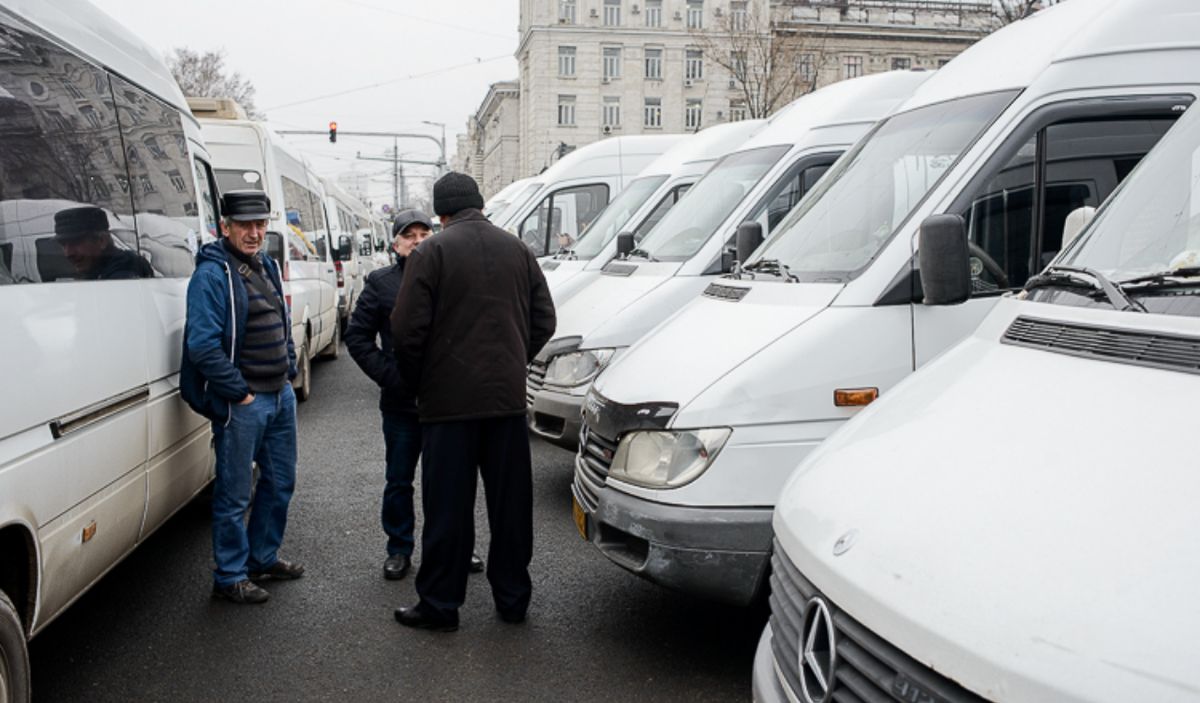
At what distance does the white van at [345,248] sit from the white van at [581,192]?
2.26m

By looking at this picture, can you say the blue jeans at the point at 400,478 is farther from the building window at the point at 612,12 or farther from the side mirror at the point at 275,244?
the building window at the point at 612,12

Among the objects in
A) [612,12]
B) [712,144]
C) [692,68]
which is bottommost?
[712,144]

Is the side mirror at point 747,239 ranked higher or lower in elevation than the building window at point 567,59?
lower

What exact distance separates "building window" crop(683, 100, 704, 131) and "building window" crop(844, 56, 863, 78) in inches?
443

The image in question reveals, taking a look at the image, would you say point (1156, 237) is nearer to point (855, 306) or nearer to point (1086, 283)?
point (1086, 283)

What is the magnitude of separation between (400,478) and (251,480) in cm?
79

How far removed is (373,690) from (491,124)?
91268 mm

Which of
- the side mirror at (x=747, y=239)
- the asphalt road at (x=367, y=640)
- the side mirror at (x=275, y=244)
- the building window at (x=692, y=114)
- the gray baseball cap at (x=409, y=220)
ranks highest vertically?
the building window at (x=692, y=114)

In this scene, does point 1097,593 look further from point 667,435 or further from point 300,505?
point 300,505

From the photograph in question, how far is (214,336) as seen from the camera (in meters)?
4.86

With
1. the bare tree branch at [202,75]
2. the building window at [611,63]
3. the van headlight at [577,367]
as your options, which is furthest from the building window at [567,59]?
the van headlight at [577,367]

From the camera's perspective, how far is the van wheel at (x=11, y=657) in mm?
3123

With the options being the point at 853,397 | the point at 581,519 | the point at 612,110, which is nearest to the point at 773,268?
the point at 853,397

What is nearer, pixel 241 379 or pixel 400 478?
pixel 241 379
